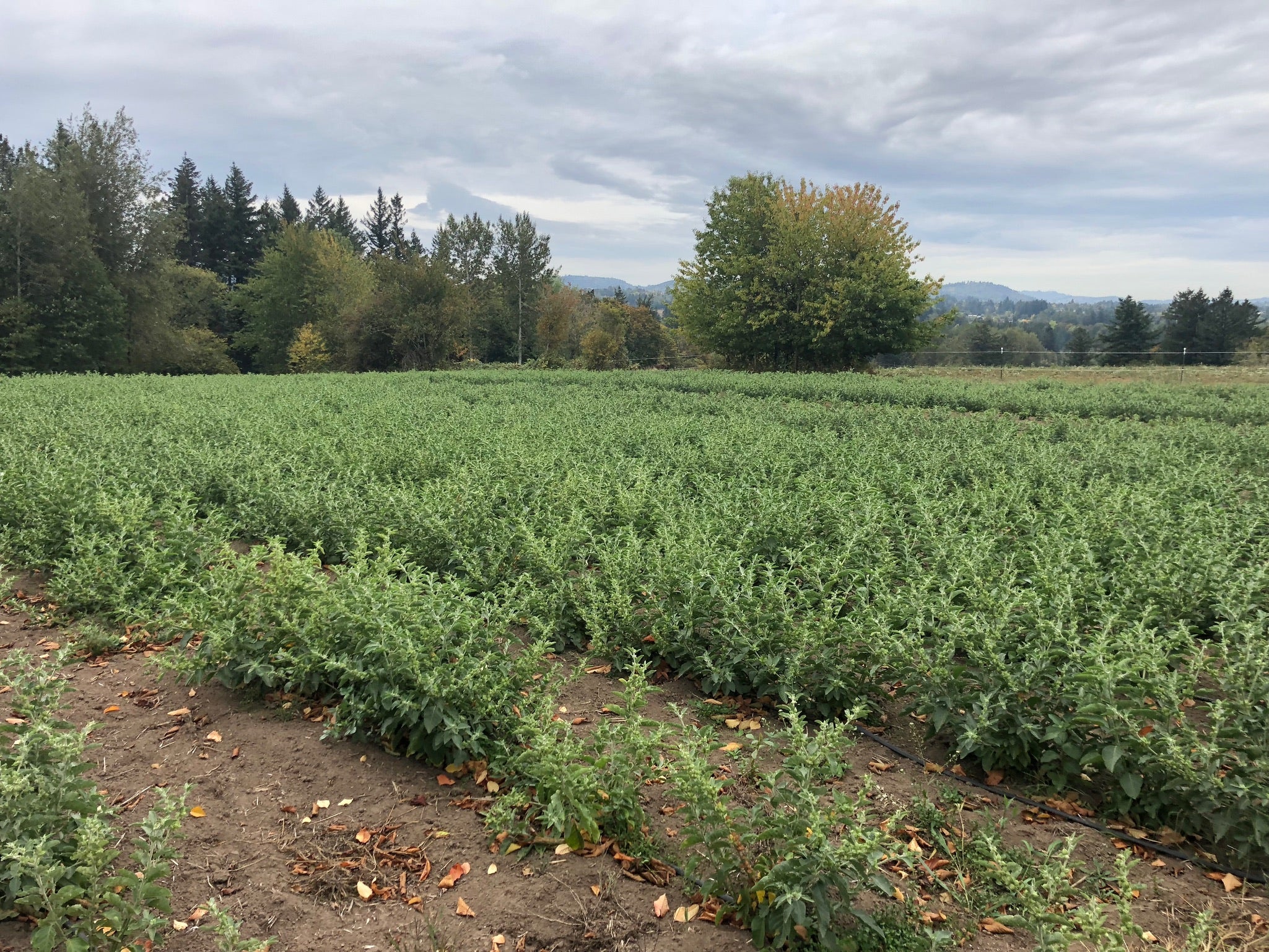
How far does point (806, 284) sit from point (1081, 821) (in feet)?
117

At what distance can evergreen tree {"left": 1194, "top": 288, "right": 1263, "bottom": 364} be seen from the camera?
52281 mm

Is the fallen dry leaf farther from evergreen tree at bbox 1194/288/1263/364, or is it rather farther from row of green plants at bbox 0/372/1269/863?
evergreen tree at bbox 1194/288/1263/364

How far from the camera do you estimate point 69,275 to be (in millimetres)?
37500

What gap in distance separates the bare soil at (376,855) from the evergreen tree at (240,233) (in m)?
70.4

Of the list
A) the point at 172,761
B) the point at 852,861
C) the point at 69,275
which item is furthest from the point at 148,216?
the point at 852,861

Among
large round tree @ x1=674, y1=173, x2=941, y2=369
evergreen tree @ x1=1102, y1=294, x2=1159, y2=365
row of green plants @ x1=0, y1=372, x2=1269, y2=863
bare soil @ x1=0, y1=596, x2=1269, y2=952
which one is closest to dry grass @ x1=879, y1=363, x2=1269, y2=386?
large round tree @ x1=674, y1=173, x2=941, y2=369

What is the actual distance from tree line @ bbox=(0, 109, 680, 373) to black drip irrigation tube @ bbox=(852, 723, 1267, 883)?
42608 millimetres

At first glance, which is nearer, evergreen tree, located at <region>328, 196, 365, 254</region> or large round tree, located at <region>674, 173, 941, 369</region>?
large round tree, located at <region>674, 173, 941, 369</region>

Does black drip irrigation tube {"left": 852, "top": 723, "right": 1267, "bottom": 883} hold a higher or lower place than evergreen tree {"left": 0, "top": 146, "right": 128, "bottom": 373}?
lower

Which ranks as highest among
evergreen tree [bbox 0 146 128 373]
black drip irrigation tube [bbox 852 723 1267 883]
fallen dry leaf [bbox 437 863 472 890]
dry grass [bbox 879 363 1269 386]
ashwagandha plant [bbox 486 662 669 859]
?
evergreen tree [bbox 0 146 128 373]

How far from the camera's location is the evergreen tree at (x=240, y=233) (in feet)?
215

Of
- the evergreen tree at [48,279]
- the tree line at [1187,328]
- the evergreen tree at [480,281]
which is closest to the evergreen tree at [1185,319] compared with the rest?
the tree line at [1187,328]

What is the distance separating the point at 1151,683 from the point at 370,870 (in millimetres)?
3635

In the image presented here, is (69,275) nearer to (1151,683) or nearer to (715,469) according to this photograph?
(715,469)
